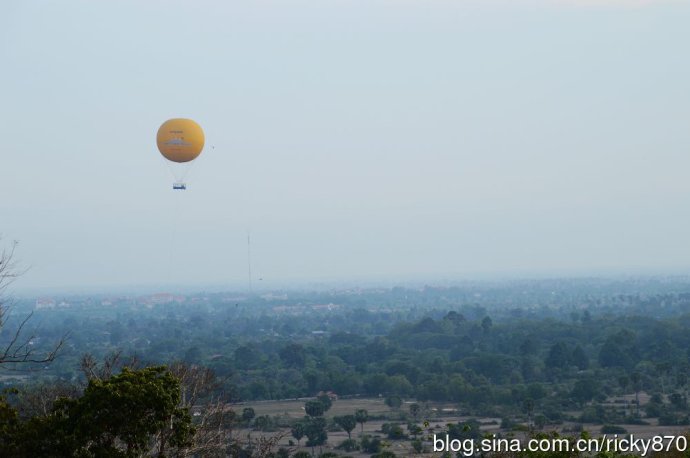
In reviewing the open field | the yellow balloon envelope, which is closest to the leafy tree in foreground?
the yellow balloon envelope

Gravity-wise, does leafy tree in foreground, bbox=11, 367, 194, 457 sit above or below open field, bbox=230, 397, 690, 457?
above

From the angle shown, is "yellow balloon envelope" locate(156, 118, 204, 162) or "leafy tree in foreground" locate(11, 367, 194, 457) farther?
"yellow balloon envelope" locate(156, 118, 204, 162)

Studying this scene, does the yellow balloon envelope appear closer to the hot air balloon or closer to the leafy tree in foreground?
the hot air balloon

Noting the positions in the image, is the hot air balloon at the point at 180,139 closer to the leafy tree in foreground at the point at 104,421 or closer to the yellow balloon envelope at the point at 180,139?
the yellow balloon envelope at the point at 180,139

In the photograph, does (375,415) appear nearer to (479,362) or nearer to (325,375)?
(325,375)

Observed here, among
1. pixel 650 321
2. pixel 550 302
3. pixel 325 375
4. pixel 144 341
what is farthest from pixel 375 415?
pixel 550 302

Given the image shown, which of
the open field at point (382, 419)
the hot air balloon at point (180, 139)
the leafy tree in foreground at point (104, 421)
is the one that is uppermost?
the hot air balloon at point (180, 139)

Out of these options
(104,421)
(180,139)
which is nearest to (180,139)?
(180,139)

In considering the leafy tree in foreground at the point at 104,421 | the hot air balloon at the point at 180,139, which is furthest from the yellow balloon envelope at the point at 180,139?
the leafy tree in foreground at the point at 104,421

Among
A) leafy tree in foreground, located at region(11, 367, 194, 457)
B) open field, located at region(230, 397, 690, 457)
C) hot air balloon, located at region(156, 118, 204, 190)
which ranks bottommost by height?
open field, located at region(230, 397, 690, 457)
